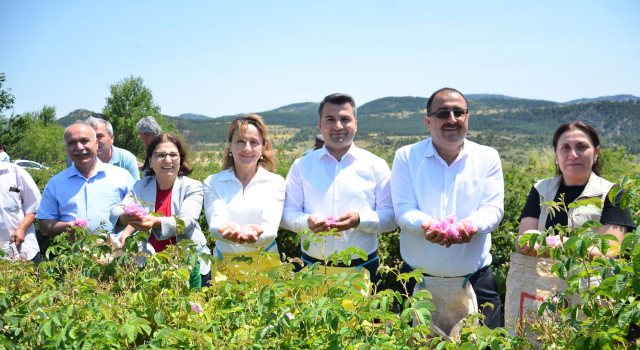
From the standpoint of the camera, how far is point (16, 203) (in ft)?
14.5

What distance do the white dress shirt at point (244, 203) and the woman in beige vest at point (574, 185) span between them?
175cm

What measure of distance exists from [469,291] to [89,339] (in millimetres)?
2439

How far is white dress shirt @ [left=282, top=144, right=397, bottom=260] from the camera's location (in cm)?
351

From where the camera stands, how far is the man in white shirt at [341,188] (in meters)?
3.51

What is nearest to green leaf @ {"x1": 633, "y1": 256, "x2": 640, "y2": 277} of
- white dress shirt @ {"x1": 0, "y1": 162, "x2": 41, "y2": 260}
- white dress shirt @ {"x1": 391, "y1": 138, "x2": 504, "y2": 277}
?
white dress shirt @ {"x1": 391, "y1": 138, "x2": 504, "y2": 277}

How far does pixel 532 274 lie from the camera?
9.89 ft

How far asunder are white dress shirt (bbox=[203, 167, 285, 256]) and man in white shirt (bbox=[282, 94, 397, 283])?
0.50 feet

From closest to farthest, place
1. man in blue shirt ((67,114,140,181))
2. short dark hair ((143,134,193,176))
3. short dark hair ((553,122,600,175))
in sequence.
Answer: short dark hair ((553,122,600,175))
short dark hair ((143,134,193,176))
man in blue shirt ((67,114,140,181))

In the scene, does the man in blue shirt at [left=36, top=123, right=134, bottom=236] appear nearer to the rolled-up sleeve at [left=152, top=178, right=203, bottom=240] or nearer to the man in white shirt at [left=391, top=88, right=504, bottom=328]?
the rolled-up sleeve at [left=152, top=178, right=203, bottom=240]

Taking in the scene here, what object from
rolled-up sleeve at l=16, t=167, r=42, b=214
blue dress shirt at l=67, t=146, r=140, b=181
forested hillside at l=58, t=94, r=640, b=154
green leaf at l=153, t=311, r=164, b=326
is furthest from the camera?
forested hillside at l=58, t=94, r=640, b=154

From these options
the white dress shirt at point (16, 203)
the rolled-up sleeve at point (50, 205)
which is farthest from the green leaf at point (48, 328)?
the white dress shirt at point (16, 203)

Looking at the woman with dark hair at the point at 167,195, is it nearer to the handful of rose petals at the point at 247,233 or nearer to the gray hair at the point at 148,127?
the handful of rose petals at the point at 247,233

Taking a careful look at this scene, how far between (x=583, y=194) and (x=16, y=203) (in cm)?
479

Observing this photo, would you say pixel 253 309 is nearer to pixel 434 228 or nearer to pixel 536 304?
pixel 434 228
